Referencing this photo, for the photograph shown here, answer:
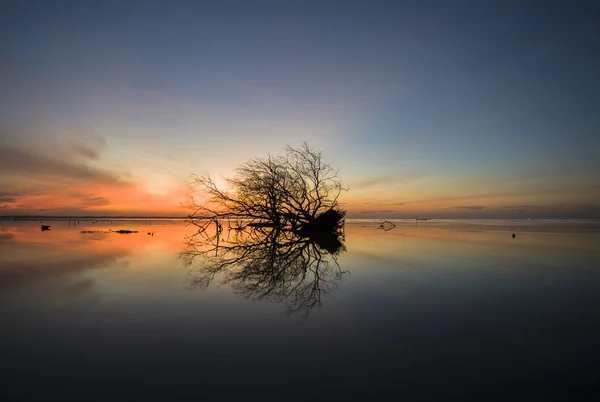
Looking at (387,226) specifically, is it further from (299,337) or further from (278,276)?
(299,337)

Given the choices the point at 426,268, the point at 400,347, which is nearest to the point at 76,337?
the point at 400,347

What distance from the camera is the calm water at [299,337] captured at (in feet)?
12.2

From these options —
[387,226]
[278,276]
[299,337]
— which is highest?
[387,226]

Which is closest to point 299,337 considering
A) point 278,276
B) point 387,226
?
point 278,276

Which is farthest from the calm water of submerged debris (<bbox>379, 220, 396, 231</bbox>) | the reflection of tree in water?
submerged debris (<bbox>379, 220, 396, 231</bbox>)

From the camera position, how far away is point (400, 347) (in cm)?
484

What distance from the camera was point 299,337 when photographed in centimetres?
523

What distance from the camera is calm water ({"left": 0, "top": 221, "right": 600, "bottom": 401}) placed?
3.71m

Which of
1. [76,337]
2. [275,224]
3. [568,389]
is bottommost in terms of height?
[568,389]

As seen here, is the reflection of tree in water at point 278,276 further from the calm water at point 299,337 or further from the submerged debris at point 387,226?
the submerged debris at point 387,226

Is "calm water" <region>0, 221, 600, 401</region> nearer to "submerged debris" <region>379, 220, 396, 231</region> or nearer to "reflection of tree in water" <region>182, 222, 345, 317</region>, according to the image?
"reflection of tree in water" <region>182, 222, 345, 317</region>

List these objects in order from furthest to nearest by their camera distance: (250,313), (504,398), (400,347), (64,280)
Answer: (64,280)
(250,313)
(400,347)
(504,398)

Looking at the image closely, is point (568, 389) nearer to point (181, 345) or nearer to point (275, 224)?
point (181, 345)

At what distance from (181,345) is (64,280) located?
7176 mm
